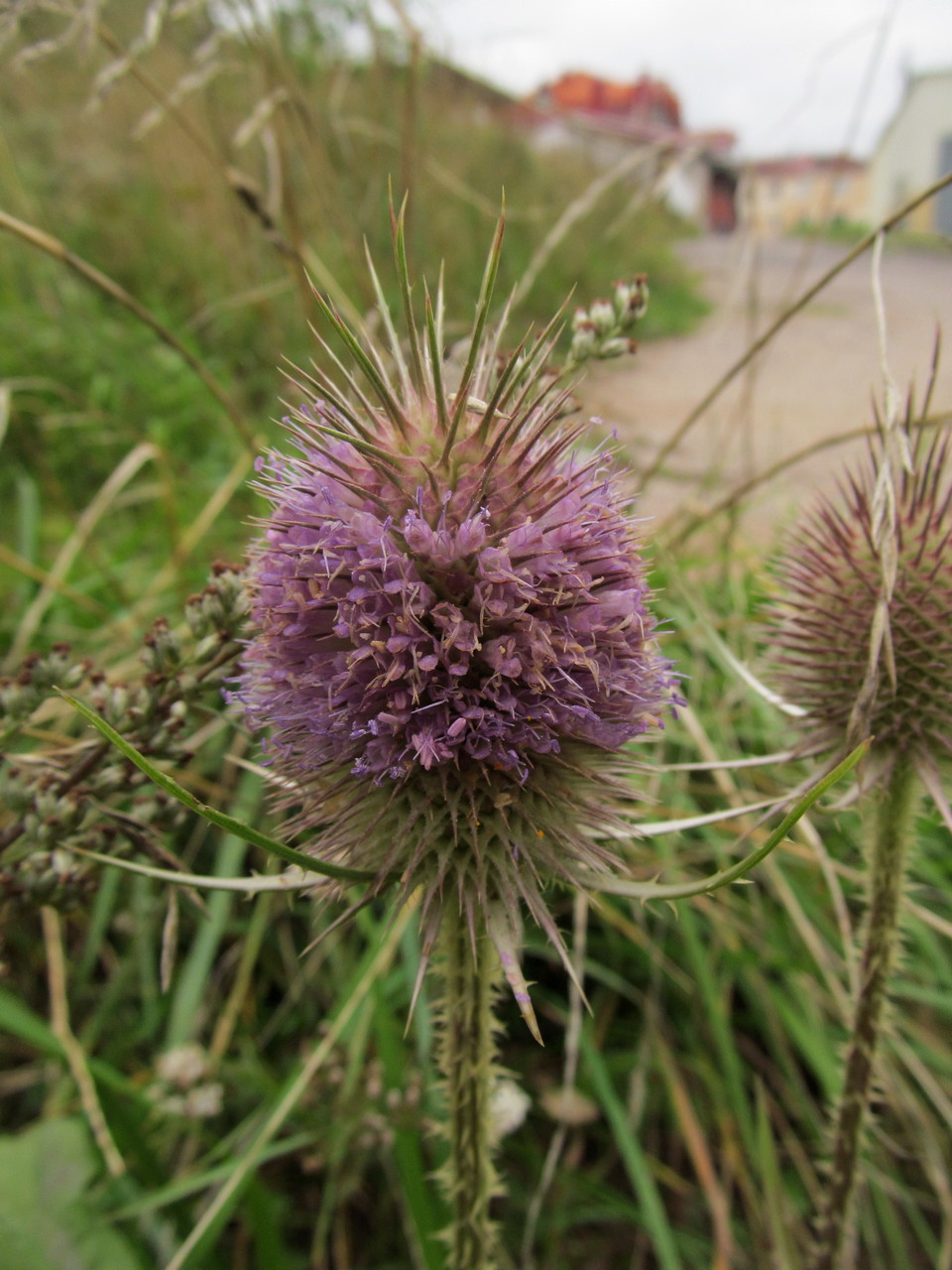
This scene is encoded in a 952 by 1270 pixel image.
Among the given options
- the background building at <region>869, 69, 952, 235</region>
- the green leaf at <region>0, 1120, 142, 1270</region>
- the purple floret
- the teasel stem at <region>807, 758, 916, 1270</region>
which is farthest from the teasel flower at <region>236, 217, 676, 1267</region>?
the background building at <region>869, 69, 952, 235</region>

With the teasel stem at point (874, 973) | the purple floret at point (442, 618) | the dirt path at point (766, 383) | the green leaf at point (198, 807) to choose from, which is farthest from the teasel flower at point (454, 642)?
the dirt path at point (766, 383)

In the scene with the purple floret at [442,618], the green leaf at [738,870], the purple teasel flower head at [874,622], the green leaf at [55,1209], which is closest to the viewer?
the green leaf at [738,870]

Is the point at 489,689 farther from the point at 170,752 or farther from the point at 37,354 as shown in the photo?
the point at 37,354

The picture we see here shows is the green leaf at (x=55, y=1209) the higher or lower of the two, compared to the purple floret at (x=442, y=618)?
lower

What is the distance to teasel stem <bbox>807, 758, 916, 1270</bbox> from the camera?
4.42 ft

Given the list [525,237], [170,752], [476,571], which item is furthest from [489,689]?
[525,237]

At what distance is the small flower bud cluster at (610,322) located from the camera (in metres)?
1.37

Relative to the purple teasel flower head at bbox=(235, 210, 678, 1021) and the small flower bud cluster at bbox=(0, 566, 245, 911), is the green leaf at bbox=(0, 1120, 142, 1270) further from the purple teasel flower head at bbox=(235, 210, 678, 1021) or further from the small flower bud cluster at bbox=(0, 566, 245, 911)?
the purple teasel flower head at bbox=(235, 210, 678, 1021)

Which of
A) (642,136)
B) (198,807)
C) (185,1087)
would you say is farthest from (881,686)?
(642,136)

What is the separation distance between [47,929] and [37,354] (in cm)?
312

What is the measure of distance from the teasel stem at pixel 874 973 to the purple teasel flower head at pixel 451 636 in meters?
0.53

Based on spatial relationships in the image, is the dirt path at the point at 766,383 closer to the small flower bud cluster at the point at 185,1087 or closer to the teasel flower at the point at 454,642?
the teasel flower at the point at 454,642

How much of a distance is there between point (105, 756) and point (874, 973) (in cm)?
124

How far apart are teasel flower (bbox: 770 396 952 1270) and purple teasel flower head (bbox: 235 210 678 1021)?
42cm
